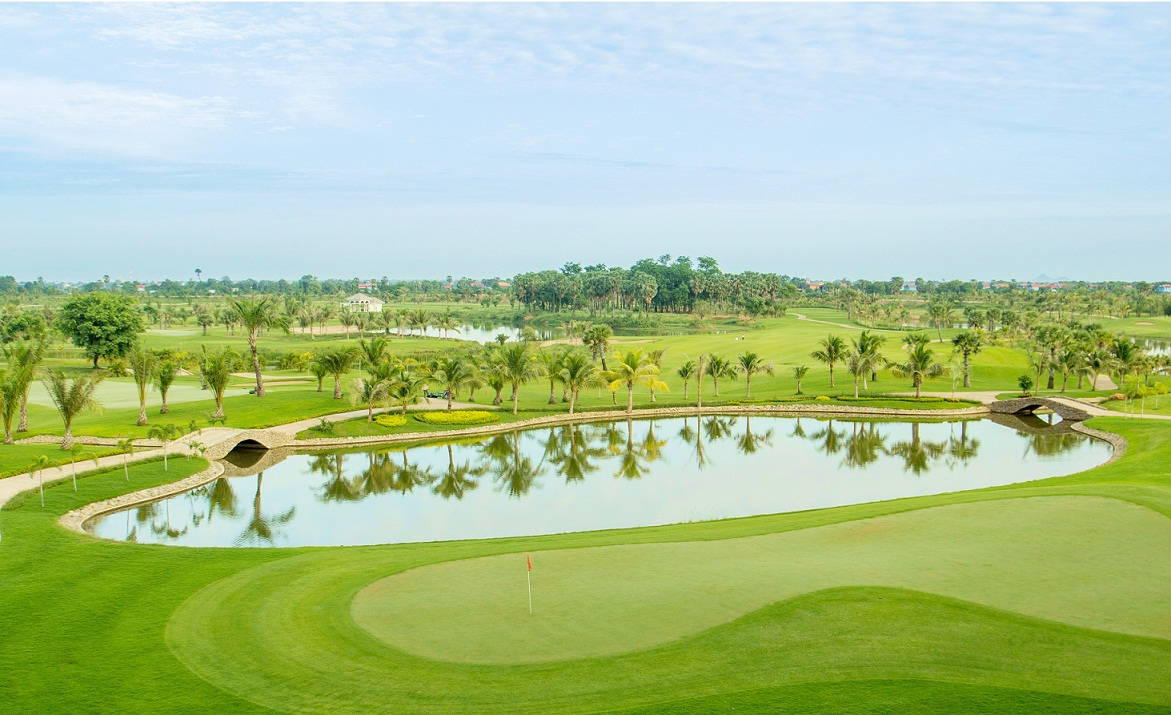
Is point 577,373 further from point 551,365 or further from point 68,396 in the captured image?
point 68,396

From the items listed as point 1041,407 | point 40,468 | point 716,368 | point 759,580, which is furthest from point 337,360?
point 1041,407

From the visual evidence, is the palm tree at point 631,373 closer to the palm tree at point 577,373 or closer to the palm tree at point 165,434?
the palm tree at point 577,373

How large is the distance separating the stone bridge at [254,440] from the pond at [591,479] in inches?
33.3

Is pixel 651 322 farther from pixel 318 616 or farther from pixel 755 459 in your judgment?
pixel 318 616

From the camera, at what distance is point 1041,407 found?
197 ft

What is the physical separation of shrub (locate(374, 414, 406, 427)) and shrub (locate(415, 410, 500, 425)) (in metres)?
1.29

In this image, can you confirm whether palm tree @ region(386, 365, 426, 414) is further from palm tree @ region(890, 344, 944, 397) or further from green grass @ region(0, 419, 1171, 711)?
palm tree @ region(890, 344, 944, 397)

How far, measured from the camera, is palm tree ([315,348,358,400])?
55.2m

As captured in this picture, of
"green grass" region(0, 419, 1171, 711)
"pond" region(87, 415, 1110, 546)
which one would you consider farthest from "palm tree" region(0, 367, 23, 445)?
"green grass" region(0, 419, 1171, 711)

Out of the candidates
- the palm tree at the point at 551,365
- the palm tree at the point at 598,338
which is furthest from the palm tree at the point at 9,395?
the palm tree at the point at 598,338

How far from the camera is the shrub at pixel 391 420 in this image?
5078cm

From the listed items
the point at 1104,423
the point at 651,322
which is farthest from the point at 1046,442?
the point at 651,322

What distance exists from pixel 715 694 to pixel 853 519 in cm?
1346

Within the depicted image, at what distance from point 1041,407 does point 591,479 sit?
3915 cm
